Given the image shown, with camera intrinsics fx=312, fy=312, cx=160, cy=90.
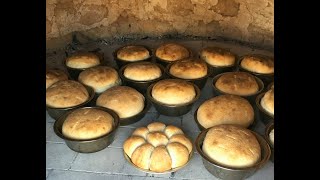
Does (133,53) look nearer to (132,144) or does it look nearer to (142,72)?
(142,72)

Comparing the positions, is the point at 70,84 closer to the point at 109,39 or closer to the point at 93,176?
the point at 93,176

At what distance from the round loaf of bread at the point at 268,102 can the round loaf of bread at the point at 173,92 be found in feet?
2.58

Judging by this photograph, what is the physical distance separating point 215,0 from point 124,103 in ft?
10.1

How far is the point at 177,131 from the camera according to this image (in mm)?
3129

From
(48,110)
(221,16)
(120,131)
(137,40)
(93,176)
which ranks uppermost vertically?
(221,16)

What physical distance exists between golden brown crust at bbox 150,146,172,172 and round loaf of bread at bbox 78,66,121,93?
4.97 feet

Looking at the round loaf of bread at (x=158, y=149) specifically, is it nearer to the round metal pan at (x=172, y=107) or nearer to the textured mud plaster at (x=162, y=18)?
the round metal pan at (x=172, y=107)

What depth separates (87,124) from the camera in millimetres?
3061

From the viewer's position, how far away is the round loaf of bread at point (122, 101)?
3471mm

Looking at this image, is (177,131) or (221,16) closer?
(177,131)

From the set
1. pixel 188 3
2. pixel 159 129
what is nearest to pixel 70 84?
pixel 159 129

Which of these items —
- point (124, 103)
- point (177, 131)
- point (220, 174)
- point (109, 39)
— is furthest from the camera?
point (109, 39)

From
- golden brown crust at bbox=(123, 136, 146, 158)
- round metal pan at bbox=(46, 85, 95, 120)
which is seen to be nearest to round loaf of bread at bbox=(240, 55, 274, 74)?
golden brown crust at bbox=(123, 136, 146, 158)

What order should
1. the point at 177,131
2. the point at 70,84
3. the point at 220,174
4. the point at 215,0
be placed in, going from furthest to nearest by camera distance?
the point at 215,0 < the point at 70,84 < the point at 177,131 < the point at 220,174
